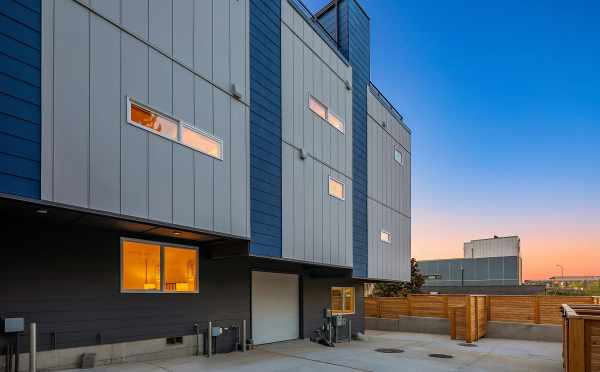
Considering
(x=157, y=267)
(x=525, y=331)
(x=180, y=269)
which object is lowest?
(x=525, y=331)

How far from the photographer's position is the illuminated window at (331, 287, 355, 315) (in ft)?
51.8

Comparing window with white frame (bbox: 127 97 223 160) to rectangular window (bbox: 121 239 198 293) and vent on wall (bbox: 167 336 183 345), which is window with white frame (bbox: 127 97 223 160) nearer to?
rectangular window (bbox: 121 239 198 293)

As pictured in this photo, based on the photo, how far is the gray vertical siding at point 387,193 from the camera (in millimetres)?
15938

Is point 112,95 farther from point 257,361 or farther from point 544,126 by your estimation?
point 544,126

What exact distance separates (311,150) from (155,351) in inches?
255

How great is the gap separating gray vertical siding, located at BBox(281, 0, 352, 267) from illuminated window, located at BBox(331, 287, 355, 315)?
284 cm

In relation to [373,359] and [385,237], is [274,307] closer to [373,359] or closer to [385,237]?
[373,359]

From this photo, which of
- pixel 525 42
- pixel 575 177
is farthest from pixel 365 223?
pixel 575 177

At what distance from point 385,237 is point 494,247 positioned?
31814 millimetres

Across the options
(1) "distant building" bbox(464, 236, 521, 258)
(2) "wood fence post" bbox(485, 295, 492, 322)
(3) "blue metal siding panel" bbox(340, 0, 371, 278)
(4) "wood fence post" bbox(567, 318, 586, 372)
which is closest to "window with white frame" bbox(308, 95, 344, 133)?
(3) "blue metal siding panel" bbox(340, 0, 371, 278)

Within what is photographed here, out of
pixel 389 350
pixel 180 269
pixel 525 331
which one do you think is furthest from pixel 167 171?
pixel 525 331

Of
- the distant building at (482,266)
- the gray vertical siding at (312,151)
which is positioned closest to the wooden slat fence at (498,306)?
the gray vertical siding at (312,151)

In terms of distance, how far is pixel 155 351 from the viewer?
8.40 m

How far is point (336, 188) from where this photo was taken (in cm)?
1324
